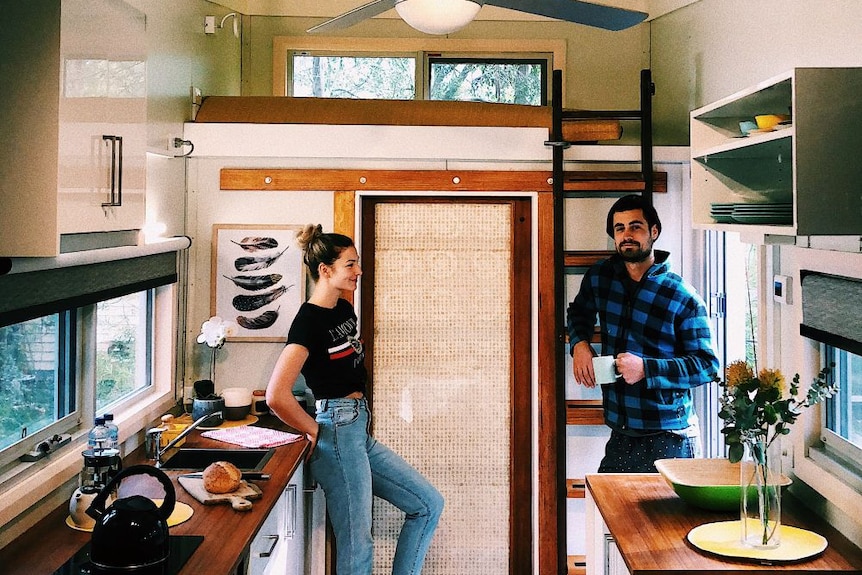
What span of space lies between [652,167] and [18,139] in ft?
9.09

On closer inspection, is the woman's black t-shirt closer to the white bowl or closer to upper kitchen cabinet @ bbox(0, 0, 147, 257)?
the white bowl

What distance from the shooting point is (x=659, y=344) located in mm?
3479

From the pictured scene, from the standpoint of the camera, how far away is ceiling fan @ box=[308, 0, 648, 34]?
2127 mm

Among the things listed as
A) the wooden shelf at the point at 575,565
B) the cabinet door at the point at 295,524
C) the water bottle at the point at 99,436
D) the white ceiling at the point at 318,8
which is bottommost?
the wooden shelf at the point at 575,565

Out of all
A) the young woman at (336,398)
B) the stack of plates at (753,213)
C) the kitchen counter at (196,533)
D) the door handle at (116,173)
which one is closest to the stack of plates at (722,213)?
the stack of plates at (753,213)

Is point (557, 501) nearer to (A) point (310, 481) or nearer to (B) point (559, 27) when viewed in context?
(A) point (310, 481)

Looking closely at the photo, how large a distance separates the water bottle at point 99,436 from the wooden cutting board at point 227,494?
11.8 inches

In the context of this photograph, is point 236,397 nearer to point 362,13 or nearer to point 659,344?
point 659,344

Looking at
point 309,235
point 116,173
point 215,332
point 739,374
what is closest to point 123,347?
point 215,332

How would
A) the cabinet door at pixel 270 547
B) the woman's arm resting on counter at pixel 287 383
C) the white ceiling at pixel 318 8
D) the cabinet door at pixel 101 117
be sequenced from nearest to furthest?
the cabinet door at pixel 101 117 < the cabinet door at pixel 270 547 < the woman's arm resting on counter at pixel 287 383 < the white ceiling at pixel 318 8

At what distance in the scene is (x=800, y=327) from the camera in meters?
2.71

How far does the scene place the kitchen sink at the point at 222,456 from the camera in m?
3.26

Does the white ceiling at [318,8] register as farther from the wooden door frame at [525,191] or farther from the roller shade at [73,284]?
the roller shade at [73,284]

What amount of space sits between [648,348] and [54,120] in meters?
2.34
